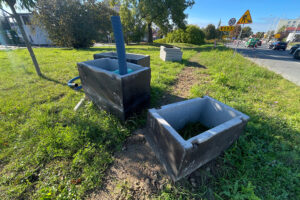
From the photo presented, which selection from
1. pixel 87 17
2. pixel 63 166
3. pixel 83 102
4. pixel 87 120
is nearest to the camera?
pixel 63 166

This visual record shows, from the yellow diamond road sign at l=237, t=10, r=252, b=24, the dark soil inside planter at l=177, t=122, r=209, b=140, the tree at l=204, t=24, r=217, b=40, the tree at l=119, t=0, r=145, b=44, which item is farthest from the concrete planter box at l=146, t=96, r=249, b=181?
the tree at l=204, t=24, r=217, b=40

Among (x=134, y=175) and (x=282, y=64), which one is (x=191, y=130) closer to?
(x=134, y=175)

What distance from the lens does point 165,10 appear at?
15914 millimetres

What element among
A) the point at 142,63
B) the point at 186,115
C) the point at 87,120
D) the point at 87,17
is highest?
the point at 87,17

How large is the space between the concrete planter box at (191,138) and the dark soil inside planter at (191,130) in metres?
0.06

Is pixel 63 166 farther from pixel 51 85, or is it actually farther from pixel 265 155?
pixel 51 85

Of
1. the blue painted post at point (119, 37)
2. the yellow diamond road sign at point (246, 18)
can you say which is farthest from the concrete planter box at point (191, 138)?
the yellow diamond road sign at point (246, 18)

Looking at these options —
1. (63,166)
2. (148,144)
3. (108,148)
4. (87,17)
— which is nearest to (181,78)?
(148,144)

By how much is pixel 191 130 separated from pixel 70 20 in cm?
1756

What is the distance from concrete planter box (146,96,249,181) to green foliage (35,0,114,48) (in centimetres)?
1728

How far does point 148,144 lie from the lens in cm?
212

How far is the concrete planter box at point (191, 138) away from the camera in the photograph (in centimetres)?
136

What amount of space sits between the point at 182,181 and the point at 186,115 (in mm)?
997

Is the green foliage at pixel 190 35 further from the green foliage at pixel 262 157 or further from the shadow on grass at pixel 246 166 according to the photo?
the shadow on grass at pixel 246 166
